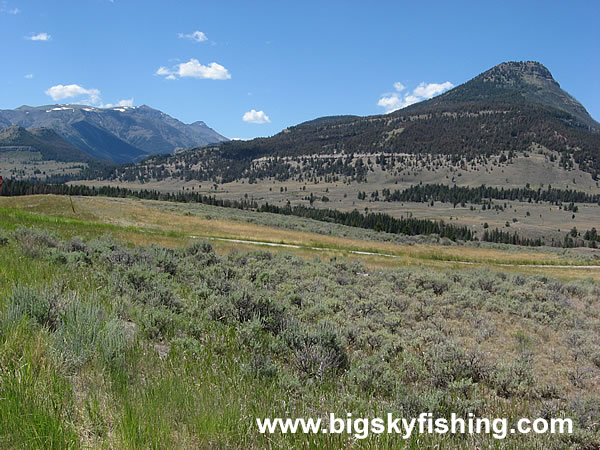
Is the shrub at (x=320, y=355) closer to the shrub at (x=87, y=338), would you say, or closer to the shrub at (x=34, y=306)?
the shrub at (x=87, y=338)

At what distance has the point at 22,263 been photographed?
821 cm

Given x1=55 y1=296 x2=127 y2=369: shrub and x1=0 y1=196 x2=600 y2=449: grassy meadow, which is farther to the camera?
x1=55 y1=296 x2=127 y2=369: shrub

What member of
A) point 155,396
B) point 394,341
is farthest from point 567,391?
point 155,396

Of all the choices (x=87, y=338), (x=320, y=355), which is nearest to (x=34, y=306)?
(x=87, y=338)

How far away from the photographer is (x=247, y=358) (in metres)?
5.15

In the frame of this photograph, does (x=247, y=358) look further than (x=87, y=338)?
Yes

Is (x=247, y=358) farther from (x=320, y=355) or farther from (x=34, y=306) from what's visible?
(x=34, y=306)

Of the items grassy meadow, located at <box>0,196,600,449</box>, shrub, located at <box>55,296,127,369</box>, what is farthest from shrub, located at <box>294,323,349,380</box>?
shrub, located at <box>55,296,127,369</box>

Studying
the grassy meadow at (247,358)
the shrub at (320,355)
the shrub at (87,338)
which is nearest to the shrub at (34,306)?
the grassy meadow at (247,358)

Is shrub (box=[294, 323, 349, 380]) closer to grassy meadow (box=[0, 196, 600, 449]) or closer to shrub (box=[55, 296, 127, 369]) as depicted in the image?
grassy meadow (box=[0, 196, 600, 449])

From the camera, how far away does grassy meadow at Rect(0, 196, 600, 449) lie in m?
3.17

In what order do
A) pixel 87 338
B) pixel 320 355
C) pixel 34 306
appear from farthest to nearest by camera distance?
pixel 320 355, pixel 34 306, pixel 87 338

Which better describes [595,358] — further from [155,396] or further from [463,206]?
[463,206]

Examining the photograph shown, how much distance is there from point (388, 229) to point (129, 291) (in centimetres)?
9530
